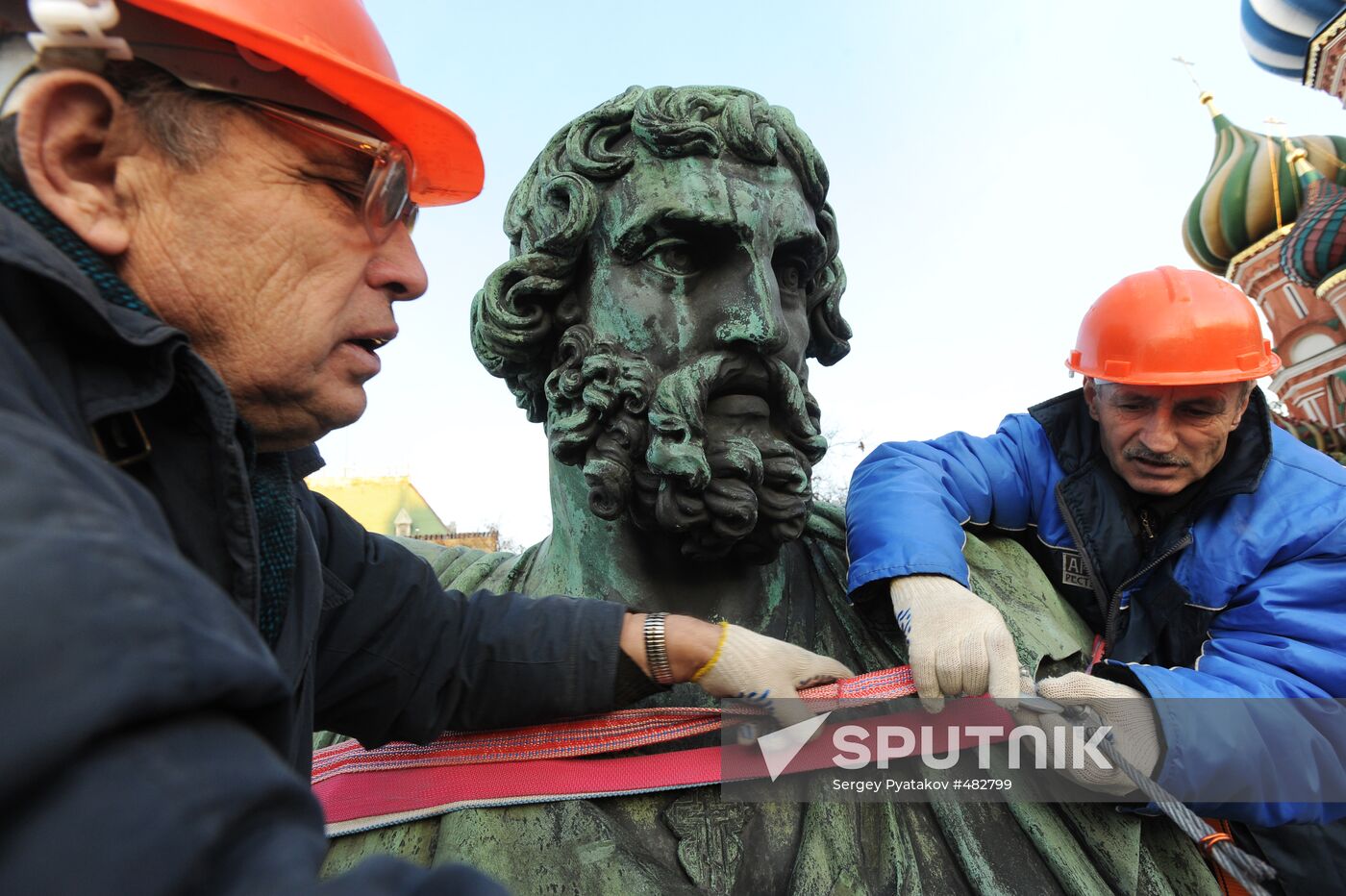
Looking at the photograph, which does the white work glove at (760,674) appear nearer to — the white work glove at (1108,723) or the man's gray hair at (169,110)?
the white work glove at (1108,723)

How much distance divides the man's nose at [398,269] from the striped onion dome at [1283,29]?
18.6 meters

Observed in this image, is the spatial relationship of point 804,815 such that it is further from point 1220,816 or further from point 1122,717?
point 1220,816

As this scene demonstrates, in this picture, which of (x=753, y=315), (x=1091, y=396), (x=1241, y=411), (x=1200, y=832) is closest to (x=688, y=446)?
(x=753, y=315)

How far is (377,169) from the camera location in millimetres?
1676

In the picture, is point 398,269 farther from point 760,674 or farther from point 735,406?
point 760,674

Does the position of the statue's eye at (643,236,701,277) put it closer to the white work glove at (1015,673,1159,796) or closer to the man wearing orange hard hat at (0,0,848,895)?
the man wearing orange hard hat at (0,0,848,895)

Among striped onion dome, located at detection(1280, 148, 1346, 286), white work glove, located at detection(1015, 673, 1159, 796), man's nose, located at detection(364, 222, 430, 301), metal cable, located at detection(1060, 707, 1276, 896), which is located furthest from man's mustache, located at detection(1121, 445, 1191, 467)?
striped onion dome, located at detection(1280, 148, 1346, 286)

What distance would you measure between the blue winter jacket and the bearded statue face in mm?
339

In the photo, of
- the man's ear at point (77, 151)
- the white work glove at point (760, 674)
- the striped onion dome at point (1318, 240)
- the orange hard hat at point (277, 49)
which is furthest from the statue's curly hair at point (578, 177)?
the striped onion dome at point (1318, 240)

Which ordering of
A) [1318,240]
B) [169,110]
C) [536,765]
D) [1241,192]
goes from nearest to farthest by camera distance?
[169,110], [536,765], [1318,240], [1241,192]

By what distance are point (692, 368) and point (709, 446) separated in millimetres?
191

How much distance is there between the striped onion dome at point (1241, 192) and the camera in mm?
17031

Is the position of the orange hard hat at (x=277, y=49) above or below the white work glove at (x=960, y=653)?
above

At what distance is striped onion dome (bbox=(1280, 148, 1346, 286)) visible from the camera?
49.2 ft
